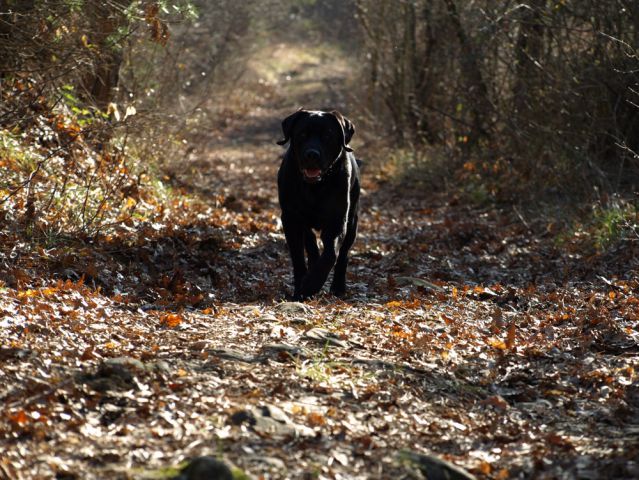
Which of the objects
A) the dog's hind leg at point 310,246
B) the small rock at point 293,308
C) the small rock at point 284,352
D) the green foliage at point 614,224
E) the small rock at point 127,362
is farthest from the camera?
the green foliage at point 614,224

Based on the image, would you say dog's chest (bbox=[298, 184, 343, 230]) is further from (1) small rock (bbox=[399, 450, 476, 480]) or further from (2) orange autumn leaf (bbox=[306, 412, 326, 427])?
(1) small rock (bbox=[399, 450, 476, 480])

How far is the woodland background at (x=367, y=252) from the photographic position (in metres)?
4.68

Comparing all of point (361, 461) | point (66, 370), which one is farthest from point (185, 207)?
point (361, 461)

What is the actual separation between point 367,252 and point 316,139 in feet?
10.2

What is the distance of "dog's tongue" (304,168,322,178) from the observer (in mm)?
7684

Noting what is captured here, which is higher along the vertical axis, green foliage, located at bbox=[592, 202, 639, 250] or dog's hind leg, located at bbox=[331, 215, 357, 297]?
green foliage, located at bbox=[592, 202, 639, 250]

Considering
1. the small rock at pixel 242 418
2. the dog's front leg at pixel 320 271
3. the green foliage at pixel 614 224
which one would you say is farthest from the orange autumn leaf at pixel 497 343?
the green foliage at pixel 614 224

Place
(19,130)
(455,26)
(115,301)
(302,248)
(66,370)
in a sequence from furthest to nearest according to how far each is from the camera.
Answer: (455,26) < (19,130) < (302,248) < (115,301) < (66,370)

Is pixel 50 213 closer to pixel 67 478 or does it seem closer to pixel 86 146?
pixel 86 146

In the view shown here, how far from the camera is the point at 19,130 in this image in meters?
10.4

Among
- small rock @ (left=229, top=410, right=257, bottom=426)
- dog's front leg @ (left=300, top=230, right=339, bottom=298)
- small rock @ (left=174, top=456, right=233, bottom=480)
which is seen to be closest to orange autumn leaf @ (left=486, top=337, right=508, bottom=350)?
dog's front leg @ (left=300, top=230, right=339, bottom=298)

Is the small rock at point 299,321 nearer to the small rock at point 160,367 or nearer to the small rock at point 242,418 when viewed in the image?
the small rock at point 160,367

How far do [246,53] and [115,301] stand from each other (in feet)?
67.7

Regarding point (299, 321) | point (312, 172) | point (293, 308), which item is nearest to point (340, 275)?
point (312, 172)
